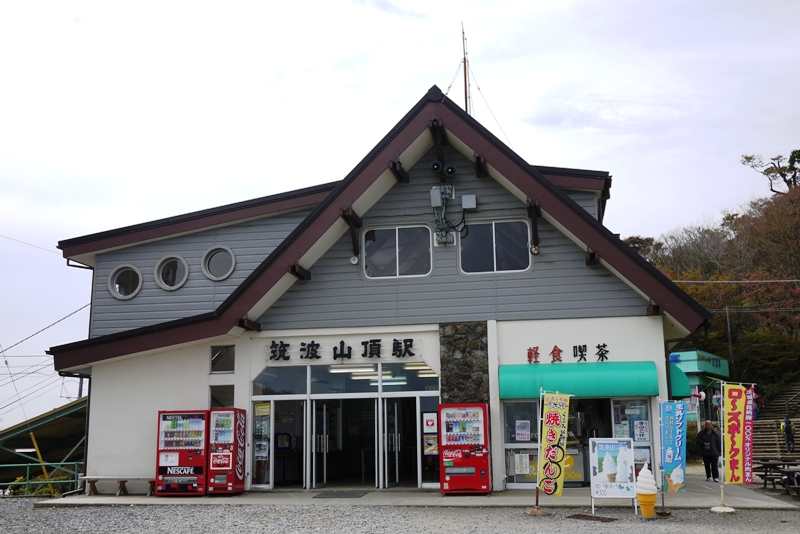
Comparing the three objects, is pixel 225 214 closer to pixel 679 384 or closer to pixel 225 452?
pixel 225 452

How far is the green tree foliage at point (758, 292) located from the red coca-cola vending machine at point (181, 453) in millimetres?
24563

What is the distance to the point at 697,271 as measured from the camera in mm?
36812

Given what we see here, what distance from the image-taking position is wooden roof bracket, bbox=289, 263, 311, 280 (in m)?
13.9

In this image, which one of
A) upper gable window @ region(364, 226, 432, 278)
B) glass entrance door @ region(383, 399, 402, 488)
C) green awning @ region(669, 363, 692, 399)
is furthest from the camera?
green awning @ region(669, 363, 692, 399)

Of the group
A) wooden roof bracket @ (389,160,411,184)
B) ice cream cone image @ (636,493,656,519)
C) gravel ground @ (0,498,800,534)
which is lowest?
gravel ground @ (0,498,800,534)

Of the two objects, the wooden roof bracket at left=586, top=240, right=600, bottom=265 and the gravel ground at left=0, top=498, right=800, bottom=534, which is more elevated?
the wooden roof bracket at left=586, top=240, right=600, bottom=265

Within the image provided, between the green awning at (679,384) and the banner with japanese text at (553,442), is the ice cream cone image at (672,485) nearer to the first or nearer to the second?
the banner with japanese text at (553,442)

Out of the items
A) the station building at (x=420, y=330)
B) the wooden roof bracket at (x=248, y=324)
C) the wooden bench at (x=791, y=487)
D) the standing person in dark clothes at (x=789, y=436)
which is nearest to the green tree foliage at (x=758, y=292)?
the standing person in dark clothes at (x=789, y=436)

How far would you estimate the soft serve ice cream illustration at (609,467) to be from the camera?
1088 cm

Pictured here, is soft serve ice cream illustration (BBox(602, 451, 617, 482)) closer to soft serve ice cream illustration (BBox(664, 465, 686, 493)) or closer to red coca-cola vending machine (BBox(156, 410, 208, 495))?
soft serve ice cream illustration (BBox(664, 465, 686, 493))

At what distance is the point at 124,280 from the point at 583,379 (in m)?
10.4

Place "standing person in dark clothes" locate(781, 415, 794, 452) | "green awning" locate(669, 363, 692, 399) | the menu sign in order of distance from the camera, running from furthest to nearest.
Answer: "standing person in dark clothes" locate(781, 415, 794, 452) → "green awning" locate(669, 363, 692, 399) → the menu sign

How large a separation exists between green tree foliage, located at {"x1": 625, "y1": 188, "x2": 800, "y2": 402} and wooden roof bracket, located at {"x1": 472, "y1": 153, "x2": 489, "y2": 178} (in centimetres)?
2101

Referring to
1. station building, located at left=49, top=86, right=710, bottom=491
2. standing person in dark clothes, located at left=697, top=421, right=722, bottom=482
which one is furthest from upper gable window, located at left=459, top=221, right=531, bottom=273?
standing person in dark clothes, located at left=697, top=421, right=722, bottom=482
